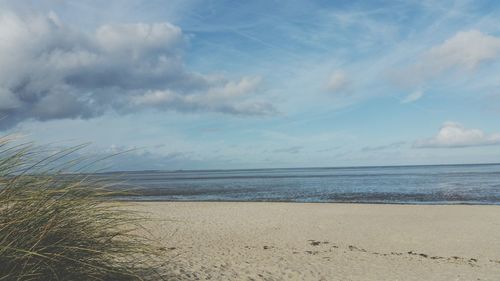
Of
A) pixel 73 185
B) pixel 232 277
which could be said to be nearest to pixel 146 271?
pixel 73 185

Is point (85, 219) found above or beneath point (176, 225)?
above

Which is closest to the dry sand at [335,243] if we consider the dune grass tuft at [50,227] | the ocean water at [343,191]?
the dune grass tuft at [50,227]

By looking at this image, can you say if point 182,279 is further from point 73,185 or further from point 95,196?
point 73,185

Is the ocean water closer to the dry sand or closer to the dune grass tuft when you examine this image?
the dune grass tuft

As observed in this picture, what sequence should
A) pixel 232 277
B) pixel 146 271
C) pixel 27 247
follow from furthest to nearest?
pixel 232 277, pixel 146 271, pixel 27 247

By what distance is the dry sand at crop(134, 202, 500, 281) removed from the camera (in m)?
10.1

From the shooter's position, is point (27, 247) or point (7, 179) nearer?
point (27, 247)

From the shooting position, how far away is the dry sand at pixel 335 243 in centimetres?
1008

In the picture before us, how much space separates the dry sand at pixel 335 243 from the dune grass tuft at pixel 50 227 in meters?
0.74

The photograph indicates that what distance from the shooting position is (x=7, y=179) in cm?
393

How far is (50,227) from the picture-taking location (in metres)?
3.78

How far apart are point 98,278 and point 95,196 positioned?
998mm

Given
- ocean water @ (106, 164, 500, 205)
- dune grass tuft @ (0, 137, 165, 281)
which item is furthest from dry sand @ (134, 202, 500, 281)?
ocean water @ (106, 164, 500, 205)

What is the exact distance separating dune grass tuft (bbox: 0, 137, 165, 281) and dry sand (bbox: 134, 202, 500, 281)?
74 cm
